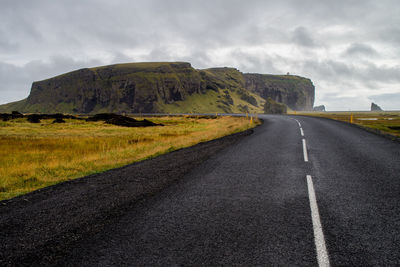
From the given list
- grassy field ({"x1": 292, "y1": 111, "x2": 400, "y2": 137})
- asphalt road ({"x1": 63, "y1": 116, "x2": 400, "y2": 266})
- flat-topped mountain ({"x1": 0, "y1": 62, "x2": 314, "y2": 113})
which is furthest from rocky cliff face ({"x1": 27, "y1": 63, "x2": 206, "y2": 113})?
asphalt road ({"x1": 63, "y1": 116, "x2": 400, "y2": 266})

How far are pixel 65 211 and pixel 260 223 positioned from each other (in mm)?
3579

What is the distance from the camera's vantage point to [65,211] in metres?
4.74

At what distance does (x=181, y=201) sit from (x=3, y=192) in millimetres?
4893

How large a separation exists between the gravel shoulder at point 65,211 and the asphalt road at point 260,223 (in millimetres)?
298

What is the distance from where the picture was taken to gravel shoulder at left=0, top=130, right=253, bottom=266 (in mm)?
3422

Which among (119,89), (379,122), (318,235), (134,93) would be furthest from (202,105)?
(318,235)

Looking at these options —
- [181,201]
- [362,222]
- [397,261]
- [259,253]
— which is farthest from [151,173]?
[397,261]

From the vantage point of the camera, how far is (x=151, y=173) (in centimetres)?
774

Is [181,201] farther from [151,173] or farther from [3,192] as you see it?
[3,192]

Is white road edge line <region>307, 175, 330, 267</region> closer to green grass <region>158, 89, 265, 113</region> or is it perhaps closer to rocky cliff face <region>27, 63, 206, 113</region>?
green grass <region>158, 89, 265, 113</region>

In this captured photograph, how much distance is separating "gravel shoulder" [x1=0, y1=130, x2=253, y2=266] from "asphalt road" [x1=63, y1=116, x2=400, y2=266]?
0.30 meters

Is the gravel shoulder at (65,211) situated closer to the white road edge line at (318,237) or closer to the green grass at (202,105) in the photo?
the white road edge line at (318,237)

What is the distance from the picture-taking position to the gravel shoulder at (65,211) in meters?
3.42

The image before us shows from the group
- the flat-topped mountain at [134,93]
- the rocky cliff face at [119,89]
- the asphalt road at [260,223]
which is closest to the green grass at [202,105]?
the flat-topped mountain at [134,93]
